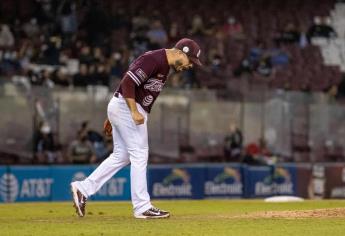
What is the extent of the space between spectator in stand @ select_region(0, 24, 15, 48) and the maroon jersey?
12.9 m

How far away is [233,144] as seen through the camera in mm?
22078

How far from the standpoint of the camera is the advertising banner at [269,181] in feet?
71.0

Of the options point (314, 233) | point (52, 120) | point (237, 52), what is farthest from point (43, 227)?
point (237, 52)

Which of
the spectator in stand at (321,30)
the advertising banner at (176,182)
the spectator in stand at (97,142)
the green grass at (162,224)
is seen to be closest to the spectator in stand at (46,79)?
the spectator in stand at (97,142)

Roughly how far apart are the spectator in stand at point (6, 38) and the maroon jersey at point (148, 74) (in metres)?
12.9

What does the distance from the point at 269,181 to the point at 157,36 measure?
556 centimetres

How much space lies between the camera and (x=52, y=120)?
1988 cm

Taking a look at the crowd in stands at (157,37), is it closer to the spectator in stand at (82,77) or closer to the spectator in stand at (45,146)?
the spectator in stand at (82,77)

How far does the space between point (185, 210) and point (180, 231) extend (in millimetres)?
3403

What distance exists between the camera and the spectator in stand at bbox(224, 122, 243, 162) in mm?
22000

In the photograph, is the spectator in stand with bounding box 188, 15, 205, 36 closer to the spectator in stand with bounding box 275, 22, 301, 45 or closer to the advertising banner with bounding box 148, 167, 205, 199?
the spectator in stand with bounding box 275, 22, 301, 45

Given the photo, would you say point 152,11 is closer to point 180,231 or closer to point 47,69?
point 47,69

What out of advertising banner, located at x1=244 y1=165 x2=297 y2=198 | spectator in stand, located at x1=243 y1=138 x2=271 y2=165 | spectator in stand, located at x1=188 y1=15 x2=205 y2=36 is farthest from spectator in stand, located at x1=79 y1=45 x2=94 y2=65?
advertising banner, located at x1=244 y1=165 x2=297 y2=198

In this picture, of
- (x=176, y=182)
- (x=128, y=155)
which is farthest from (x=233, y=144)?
(x=128, y=155)
